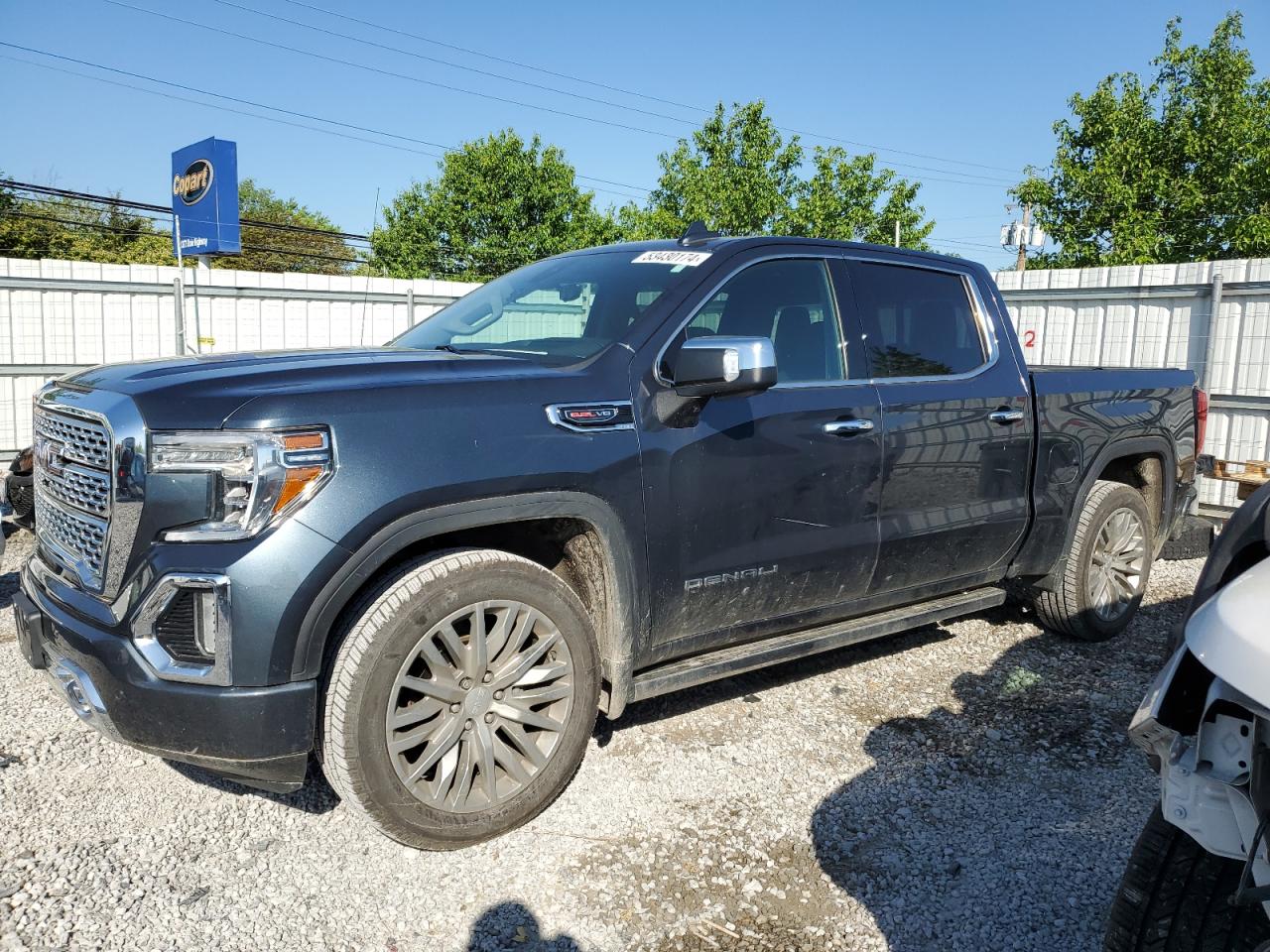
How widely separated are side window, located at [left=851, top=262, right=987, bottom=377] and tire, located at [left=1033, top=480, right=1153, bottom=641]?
119 centimetres

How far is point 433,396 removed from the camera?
9.12 feet

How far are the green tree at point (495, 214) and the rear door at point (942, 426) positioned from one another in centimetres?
3159

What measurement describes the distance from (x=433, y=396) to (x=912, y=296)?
95.1 inches

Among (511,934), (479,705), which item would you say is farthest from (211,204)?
(511,934)

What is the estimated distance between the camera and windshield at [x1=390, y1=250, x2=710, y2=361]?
3457 mm

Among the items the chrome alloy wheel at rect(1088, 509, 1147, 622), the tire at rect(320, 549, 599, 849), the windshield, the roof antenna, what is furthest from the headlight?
the chrome alloy wheel at rect(1088, 509, 1147, 622)

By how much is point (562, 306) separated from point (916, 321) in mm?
1593

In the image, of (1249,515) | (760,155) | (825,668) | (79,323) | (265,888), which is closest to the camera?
(1249,515)

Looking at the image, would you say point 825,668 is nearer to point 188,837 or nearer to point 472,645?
point 472,645

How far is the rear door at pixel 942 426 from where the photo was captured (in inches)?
154

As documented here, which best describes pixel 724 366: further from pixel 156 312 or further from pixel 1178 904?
pixel 156 312

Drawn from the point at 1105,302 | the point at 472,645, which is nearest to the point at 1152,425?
the point at 472,645

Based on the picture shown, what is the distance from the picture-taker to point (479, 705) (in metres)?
2.86

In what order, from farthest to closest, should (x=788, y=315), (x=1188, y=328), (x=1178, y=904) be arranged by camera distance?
(x=1188, y=328) → (x=788, y=315) → (x=1178, y=904)
